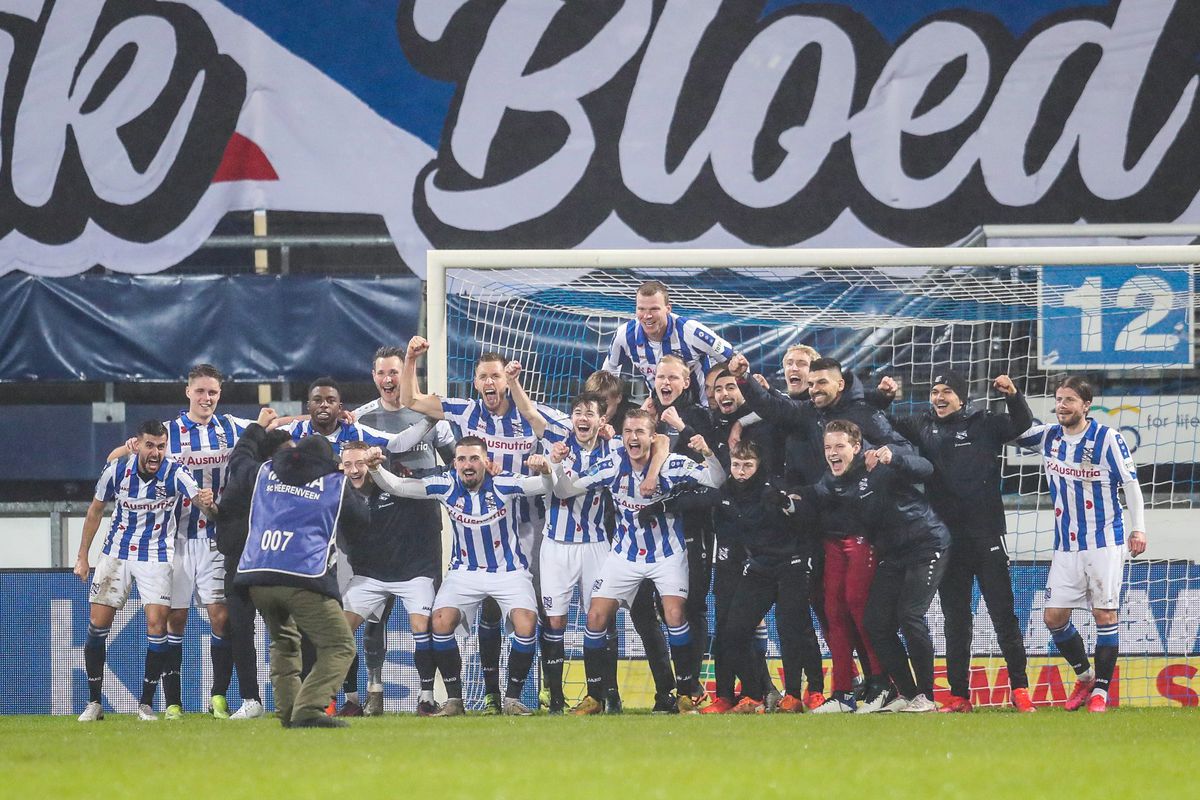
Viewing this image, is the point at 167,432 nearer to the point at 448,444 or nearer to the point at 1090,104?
the point at 448,444

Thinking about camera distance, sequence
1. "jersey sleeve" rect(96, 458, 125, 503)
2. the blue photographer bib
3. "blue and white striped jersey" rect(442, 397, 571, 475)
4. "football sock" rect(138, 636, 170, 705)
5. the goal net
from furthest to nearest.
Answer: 1. the goal net
2. "jersey sleeve" rect(96, 458, 125, 503)
3. "blue and white striped jersey" rect(442, 397, 571, 475)
4. "football sock" rect(138, 636, 170, 705)
5. the blue photographer bib

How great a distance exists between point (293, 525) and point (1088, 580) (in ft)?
13.6

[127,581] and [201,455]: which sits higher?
[201,455]

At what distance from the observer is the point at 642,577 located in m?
8.18

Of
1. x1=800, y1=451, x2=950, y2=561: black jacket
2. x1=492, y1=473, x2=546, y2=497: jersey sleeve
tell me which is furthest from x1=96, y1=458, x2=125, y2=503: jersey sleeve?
x1=800, y1=451, x2=950, y2=561: black jacket

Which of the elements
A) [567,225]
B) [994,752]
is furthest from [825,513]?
[567,225]

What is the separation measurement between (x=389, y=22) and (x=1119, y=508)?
6.80 metres

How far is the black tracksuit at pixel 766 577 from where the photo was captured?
317 inches

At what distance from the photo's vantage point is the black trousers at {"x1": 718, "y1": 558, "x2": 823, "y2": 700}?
8055mm

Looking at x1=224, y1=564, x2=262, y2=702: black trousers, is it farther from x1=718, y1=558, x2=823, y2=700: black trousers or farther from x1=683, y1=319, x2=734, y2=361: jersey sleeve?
x1=683, y1=319, x2=734, y2=361: jersey sleeve

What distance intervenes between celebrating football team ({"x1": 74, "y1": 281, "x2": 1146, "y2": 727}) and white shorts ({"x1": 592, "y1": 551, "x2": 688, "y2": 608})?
11mm

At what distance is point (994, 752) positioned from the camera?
5867 millimetres

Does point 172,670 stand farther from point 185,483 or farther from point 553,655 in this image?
point 553,655

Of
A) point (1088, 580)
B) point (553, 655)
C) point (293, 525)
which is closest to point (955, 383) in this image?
point (1088, 580)
